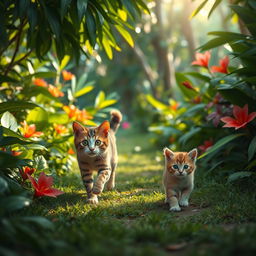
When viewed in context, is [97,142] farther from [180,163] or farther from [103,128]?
[180,163]

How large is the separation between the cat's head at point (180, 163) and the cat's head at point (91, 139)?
806 millimetres

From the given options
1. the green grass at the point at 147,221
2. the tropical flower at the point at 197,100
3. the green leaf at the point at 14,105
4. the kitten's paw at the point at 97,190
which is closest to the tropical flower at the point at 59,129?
the green grass at the point at 147,221

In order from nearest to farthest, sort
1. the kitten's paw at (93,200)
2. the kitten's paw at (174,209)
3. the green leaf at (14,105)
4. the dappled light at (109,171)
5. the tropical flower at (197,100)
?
the dappled light at (109,171), the kitten's paw at (174,209), the kitten's paw at (93,200), the green leaf at (14,105), the tropical flower at (197,100)

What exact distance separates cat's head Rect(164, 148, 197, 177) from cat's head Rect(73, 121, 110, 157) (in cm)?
81

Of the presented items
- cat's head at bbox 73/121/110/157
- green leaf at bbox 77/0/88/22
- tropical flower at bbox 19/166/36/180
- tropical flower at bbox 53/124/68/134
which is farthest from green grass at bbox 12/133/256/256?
green leaf at bbox 77/0/88/22

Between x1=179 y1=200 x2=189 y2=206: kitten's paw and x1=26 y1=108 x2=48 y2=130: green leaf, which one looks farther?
x1=26 y1=108 x2=48 y2=130: green leaf

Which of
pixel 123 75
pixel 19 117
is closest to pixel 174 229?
pixel 19 117

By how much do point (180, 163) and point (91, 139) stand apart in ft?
3.54

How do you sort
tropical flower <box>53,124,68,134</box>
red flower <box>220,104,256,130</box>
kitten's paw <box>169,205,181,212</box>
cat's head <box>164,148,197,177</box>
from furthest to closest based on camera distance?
tropical flower <box>53,124,68,134</box> → red flower <box>220,104,256,130</box> → cat's head <box>164,148,197,177</box> → kitten's paw <box>169,205,181,212</box>

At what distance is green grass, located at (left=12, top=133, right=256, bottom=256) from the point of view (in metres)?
2.58

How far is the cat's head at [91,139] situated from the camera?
14.3 feet

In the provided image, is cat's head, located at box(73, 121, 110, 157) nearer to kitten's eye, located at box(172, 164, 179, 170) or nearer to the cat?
the cat

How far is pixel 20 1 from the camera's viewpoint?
4.14 m

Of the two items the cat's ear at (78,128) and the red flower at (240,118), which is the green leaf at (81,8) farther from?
the red flower at (240,118)
